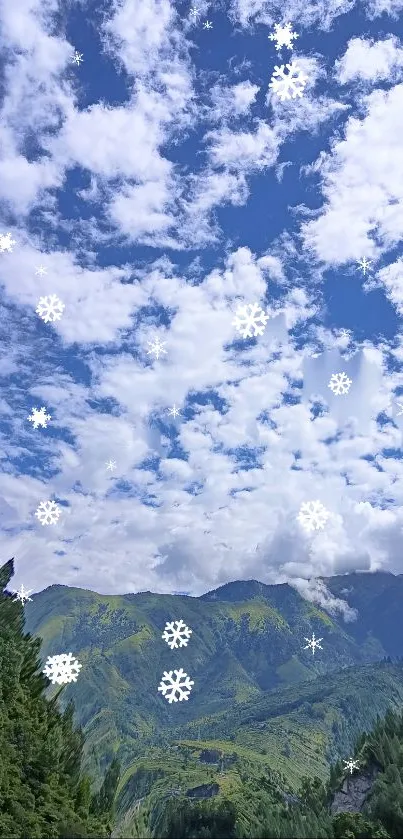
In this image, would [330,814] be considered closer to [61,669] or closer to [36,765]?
[36,765]

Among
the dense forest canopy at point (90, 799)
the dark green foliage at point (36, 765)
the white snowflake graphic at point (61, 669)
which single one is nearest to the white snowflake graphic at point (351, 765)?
the dense forest canopy at point (90, 799)

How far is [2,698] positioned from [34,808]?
24918mm

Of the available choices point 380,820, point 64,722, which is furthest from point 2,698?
point 380,820

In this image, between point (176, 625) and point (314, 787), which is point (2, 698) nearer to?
point (176, 625)

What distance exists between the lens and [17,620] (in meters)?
133

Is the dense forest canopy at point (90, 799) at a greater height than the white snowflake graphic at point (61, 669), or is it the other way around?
the white snowflake graphic at point (61, 669)

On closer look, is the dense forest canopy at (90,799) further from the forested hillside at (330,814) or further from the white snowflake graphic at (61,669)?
the white snowflake graphic at (61,669)

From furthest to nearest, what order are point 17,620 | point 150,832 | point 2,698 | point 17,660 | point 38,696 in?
point 17,620
point 38,696
point 17,660
point 2,698
point 150,832

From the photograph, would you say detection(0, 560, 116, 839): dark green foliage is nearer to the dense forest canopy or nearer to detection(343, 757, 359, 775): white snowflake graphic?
the dense forest canopy

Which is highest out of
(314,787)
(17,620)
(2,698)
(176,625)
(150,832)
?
(17,620)

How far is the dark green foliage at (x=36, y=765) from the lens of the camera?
48.9 meters

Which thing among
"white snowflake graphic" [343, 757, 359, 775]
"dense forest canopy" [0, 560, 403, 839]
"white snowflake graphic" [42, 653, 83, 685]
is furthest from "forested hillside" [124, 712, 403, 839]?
"white snowflake graphic" [42, 653, 83, 685]

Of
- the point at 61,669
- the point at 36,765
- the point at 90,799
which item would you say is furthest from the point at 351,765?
the point at 61,669

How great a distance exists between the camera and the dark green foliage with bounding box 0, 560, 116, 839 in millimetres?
48906
